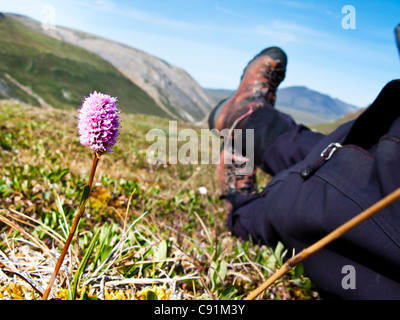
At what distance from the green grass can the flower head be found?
0.46 meters

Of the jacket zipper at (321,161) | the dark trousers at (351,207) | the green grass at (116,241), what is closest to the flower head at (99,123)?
the green grass at (116,241)

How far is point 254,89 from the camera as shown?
5.47 m

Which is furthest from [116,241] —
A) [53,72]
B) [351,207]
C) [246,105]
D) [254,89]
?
[53,72]

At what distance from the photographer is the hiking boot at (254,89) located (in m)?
4.89

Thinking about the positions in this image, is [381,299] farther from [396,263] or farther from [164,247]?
[164,247]

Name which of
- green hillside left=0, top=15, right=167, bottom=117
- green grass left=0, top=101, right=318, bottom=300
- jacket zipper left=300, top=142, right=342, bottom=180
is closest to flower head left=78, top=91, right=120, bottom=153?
green grass left=0, top=101, right=318, bottom=300

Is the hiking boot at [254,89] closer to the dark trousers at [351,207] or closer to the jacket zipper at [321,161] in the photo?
the dark trousers at [351,207]

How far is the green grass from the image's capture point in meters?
1.56

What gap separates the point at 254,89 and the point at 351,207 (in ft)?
12.4

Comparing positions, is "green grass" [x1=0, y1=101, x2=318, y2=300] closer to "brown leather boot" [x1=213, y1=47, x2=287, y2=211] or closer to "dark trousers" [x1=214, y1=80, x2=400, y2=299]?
"dark trousers" [x1=214, y1=80, x2=400, y2=299]

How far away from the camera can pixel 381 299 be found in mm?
1780

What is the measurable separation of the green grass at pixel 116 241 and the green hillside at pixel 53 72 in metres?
107
